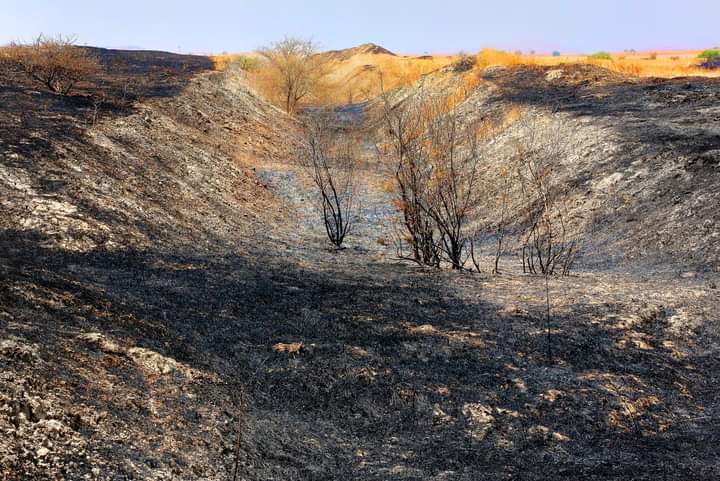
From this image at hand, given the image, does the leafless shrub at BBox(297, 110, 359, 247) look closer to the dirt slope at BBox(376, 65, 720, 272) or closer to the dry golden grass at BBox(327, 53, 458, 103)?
the dirt slope at BBox(376, 65, 720, 272)

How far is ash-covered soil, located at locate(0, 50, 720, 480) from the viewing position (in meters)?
4.46

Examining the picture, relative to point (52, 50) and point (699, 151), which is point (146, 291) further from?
point (52, 50)

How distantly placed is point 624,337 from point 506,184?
1100 centimetres

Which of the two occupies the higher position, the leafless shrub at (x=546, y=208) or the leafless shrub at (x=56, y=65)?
the leafless shrub at (x=56, y=65)

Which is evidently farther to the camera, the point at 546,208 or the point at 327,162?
the point at 327,162

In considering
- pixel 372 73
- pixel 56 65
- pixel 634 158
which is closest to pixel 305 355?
pixel 634 158

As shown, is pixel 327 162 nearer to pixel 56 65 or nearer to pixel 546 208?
pixel 546 208

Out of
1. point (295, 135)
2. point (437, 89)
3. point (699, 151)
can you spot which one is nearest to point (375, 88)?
point (437, 89)

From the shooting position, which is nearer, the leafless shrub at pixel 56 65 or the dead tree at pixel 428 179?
the dead tree at pixel 428 179

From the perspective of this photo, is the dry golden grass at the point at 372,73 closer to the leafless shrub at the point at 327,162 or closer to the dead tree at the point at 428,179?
the leafless shrub at the point at 327,162

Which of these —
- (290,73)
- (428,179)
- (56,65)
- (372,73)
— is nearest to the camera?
(428,179)

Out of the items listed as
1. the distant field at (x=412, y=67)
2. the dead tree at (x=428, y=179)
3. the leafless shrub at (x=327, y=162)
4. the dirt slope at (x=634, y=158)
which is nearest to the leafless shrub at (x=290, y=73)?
the distant field at (x=412, y=67)

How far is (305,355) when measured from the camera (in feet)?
21.8

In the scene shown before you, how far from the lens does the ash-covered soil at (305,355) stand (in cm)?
446
